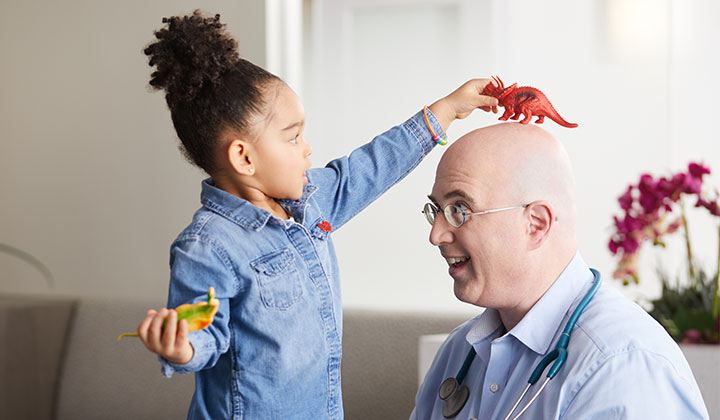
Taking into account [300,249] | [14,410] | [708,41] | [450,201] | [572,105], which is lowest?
[14,410]

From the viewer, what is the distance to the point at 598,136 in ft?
10.6

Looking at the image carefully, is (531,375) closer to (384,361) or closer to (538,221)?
(538,221)

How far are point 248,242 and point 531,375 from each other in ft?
2.12

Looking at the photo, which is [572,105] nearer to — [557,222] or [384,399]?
[384,399]

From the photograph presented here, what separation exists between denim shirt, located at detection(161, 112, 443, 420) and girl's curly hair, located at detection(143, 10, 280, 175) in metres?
0.16

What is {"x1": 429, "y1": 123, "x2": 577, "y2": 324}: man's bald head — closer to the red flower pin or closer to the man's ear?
the man's ear

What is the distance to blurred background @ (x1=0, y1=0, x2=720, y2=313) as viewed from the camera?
3189 mm

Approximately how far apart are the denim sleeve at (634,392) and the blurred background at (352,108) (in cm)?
175

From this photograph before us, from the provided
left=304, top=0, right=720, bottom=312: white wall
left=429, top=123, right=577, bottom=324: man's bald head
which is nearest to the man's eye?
left=429, top=123, right=577, bottom=324: man's bald head

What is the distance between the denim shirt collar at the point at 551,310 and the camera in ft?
4.52

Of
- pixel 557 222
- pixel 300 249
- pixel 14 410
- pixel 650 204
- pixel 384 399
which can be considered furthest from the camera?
pixel 14 410

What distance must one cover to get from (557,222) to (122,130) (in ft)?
8.49

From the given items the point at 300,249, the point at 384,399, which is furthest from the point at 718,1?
the point at 300,249

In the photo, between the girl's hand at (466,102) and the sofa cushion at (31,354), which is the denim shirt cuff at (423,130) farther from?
the sofa cushion at (31,354)
